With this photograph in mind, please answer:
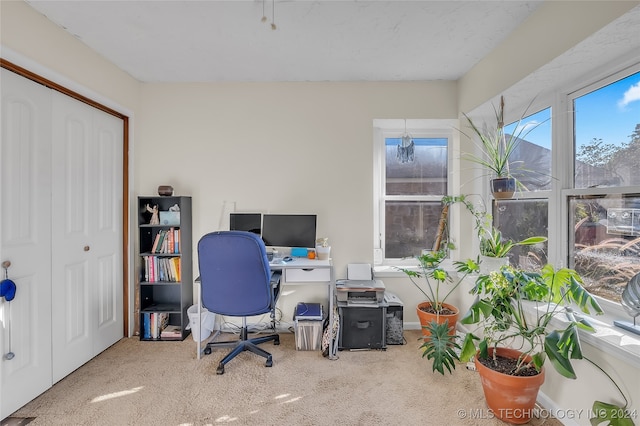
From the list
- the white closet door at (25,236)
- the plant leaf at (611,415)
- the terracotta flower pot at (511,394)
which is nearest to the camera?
the plant leaf at (611,415)

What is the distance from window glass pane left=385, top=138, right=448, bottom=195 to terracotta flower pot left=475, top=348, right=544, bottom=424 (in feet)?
6.34

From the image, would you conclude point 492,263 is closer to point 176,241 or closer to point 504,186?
point 504,186

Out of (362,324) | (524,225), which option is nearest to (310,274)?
(362,324)

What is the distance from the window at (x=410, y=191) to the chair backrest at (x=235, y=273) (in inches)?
61.1

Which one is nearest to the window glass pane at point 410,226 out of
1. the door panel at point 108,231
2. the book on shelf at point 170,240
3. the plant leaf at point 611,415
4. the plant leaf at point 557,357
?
the plant leaf at point 557,357

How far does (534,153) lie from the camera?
2277mm

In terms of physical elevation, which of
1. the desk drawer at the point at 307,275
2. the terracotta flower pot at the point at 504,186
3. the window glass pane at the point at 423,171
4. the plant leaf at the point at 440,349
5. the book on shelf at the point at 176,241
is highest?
the window glass pane at the point at 423,171

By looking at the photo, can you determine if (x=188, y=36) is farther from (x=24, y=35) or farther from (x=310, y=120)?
(x=310, y=120)

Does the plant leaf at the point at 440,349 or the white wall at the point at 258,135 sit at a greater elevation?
the white wall at the point at 258,135

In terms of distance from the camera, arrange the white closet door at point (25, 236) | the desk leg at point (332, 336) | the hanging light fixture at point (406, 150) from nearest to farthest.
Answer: the white closet door at point (25, 236) → the desk leg at point (332, 336) → the hanging light fixture at point (406, 150)

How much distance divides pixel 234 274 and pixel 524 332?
193cm

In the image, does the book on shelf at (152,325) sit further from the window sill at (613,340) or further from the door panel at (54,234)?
the window sill at (613,340)

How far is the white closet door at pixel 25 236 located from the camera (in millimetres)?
1738

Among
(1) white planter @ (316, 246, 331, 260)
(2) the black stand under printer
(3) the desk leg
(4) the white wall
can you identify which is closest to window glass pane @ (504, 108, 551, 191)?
(4) the white wall
